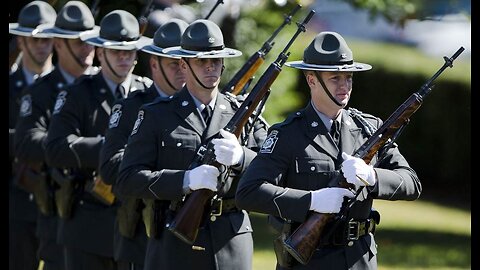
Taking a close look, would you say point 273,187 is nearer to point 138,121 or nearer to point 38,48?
point 138,121

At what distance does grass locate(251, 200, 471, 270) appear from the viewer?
15016mm

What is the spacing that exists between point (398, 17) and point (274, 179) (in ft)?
31.4

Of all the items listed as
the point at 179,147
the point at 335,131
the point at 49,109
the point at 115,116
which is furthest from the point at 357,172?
the point at 49,109

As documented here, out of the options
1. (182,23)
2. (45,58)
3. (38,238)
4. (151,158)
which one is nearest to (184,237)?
(151,158)

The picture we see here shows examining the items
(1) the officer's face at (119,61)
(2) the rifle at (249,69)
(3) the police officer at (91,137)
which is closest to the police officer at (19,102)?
(3) the police officer at (91,137)

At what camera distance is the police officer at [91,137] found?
944 centimetres

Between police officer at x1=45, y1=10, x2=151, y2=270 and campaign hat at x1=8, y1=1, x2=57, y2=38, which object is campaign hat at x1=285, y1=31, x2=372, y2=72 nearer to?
police officer at x1=45, y1=10, x2=151, y2=270

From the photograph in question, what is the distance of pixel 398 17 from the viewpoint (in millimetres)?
16422

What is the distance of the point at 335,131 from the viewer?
7.36 m

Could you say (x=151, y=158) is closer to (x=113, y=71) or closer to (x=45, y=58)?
(x=113, y=71)

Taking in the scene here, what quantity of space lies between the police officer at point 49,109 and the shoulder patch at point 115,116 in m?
1.15

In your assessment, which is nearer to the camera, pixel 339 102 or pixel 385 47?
pixel 339 102

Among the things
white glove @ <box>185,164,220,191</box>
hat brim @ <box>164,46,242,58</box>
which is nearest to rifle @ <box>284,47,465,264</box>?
white glove @ <box>185,164,220,191</box>

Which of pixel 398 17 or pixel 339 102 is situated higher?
pixel 339 102
